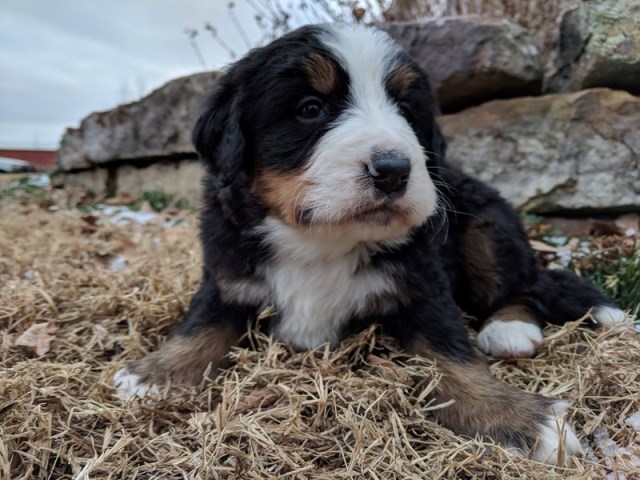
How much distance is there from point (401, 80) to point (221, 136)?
29.5 inches

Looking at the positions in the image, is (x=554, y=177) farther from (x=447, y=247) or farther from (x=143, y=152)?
(x=143, y=152)

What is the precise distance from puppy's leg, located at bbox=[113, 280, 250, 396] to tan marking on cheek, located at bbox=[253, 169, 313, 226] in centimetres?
47

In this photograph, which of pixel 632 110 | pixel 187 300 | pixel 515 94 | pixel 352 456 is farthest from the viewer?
pixel 515 94

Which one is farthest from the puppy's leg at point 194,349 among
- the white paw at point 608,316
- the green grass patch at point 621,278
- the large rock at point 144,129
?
the large rock at point 144,129

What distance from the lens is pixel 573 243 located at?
3984 mm

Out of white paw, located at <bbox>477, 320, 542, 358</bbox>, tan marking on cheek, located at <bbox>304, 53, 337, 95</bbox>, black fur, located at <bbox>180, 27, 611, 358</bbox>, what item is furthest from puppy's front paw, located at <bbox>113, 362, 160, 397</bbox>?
white paw, located at <bbox>477, 320, 542, 358</bbox>

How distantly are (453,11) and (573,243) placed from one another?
3.68 metres

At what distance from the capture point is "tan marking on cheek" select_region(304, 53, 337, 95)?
2.11 metres

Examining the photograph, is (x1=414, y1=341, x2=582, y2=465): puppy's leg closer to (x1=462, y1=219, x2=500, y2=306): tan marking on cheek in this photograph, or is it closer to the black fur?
the black fur

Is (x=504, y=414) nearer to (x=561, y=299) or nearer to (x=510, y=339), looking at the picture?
(x=510, y=339)

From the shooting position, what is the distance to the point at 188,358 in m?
2.30

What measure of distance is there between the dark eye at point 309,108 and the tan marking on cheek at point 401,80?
30 centimetres

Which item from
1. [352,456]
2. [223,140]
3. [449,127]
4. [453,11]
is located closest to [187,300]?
[223,140]

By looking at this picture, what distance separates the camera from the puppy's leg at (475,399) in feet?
6.07
